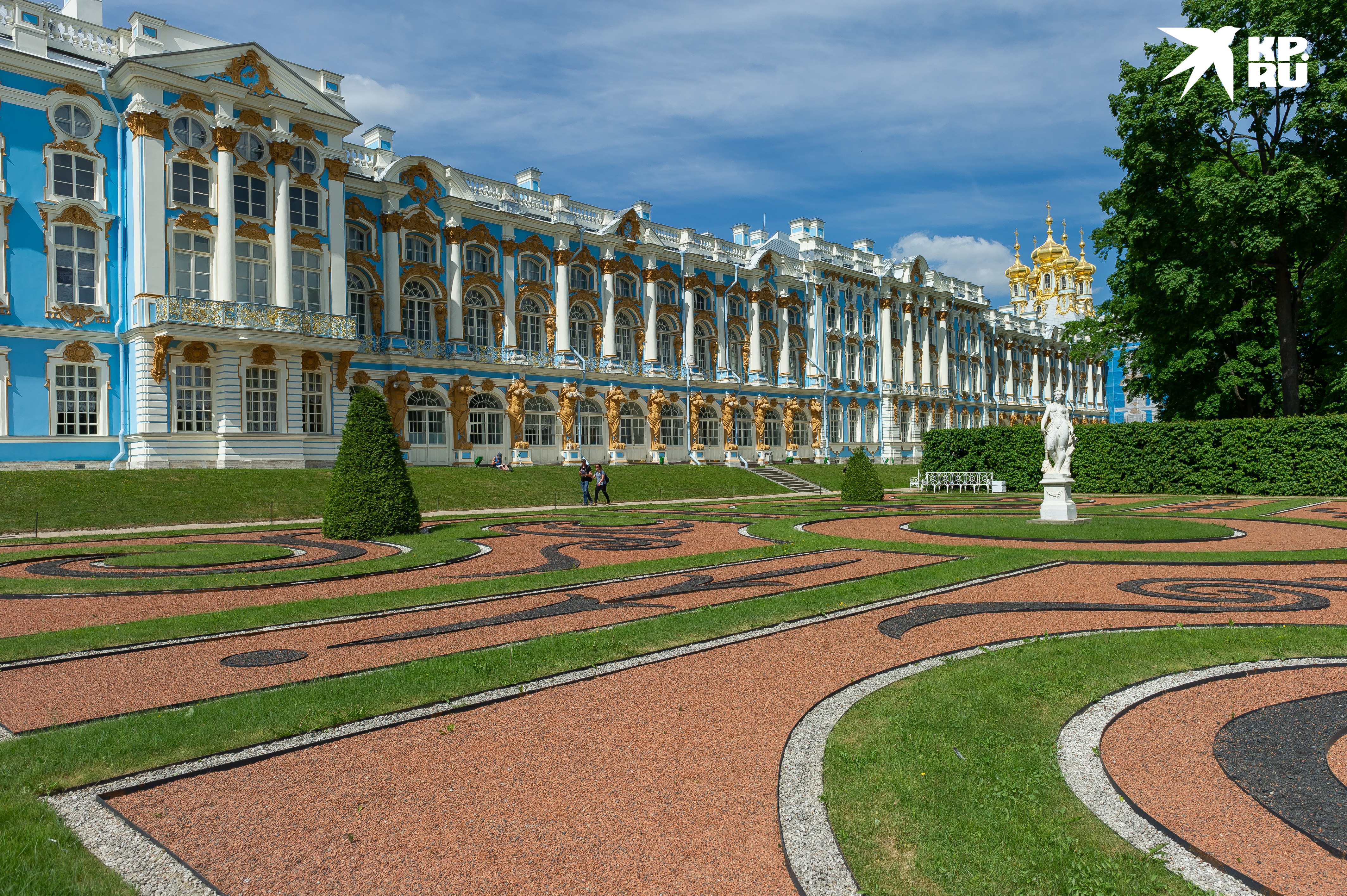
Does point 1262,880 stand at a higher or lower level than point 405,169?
lower

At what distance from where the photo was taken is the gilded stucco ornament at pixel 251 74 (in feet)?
108

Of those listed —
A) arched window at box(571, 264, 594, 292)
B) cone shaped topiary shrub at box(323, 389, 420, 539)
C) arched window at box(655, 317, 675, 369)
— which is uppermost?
arched window at box(571, 264, 594, 292)

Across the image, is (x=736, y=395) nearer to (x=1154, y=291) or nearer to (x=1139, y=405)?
(x=1154, y=291)

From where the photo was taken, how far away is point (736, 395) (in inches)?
2138

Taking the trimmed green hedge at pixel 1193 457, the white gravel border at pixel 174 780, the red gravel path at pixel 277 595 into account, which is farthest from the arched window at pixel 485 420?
the white gravel border at pixel 174 780

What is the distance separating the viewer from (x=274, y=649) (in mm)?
8039

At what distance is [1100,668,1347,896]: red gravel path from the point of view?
144 inches

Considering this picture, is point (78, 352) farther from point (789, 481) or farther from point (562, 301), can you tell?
point (789, 481)

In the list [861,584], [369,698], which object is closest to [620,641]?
[369,698]

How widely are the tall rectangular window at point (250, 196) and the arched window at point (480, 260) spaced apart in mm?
10520

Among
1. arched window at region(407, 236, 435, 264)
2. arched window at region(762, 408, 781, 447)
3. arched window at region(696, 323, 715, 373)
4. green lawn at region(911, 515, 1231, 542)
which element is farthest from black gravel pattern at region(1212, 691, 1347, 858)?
arched window at region(762, 408, 781, 447)

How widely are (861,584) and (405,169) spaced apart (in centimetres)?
3591

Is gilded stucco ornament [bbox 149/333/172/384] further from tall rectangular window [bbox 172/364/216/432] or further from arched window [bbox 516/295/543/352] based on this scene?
arched window [bbox 516/295/543/352]

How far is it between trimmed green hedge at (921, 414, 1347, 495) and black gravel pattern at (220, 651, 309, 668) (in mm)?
36262
